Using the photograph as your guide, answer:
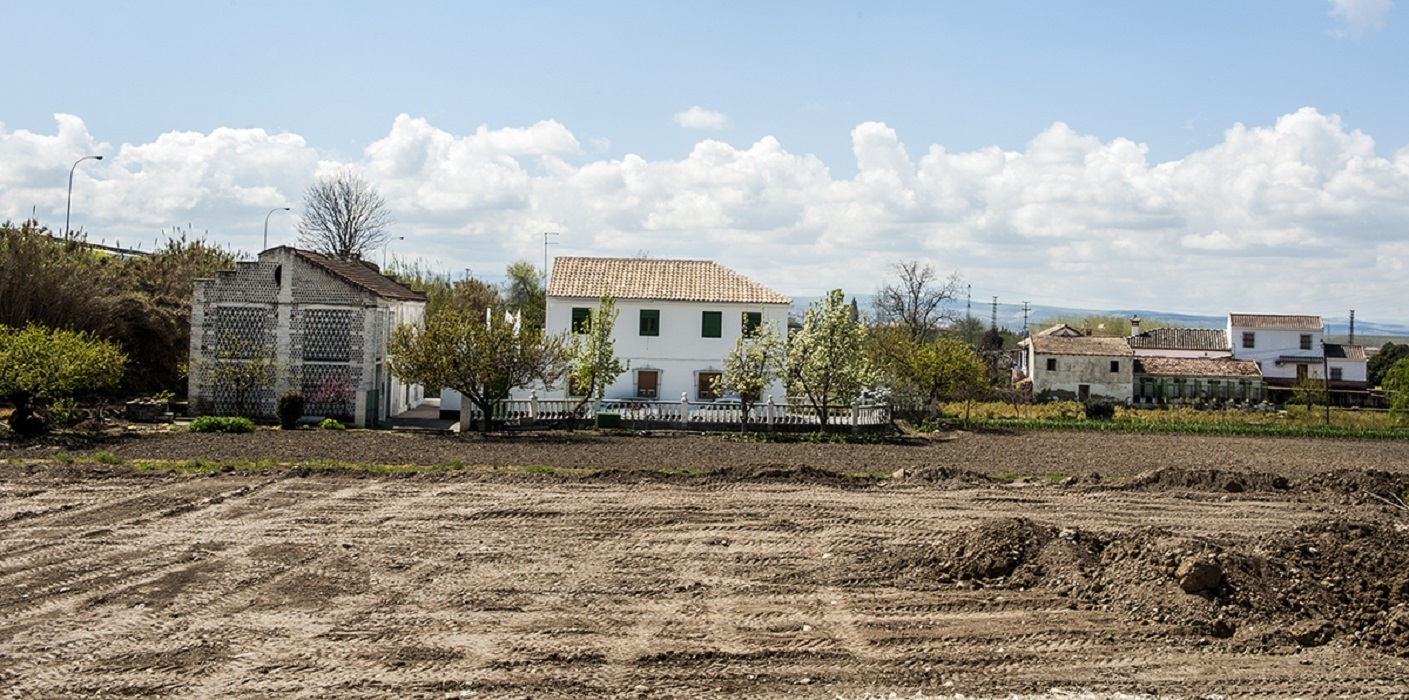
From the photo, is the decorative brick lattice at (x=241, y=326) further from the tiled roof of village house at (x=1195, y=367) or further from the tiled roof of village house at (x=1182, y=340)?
the tiled roof of village house at (x=1182, y=340)

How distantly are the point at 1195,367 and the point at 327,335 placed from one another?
45.8 meters

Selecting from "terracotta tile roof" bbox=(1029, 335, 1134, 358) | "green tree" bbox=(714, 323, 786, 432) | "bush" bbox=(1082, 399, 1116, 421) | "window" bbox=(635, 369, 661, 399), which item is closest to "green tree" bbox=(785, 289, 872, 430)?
"green tree" bbox=(714, 323, 786, 432)

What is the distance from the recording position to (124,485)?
1817 cm

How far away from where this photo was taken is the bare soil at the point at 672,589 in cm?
948

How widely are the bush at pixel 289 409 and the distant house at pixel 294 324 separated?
7.79ft

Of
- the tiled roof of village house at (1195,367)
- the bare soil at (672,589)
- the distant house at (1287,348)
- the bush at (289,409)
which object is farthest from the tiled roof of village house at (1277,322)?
the bush at (289,409)

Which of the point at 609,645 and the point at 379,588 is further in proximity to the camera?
the point at 379,588

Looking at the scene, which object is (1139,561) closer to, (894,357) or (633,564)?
(633,564)

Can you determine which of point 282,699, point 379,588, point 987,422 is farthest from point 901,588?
point 987,422

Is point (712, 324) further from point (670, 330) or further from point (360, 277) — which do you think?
point (360, 277)

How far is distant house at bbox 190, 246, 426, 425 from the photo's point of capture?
31.5 metres

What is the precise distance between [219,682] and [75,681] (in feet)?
3.82

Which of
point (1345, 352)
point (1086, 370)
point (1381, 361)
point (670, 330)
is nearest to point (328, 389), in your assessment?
point (670, 330)

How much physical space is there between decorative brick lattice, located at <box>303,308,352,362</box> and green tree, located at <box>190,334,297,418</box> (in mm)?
863
